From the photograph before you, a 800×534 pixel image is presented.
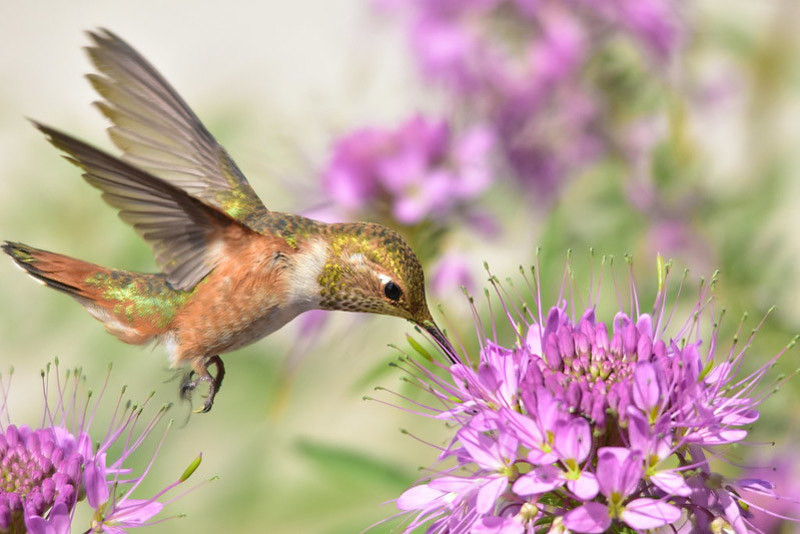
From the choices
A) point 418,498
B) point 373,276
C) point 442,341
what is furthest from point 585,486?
point 373,276

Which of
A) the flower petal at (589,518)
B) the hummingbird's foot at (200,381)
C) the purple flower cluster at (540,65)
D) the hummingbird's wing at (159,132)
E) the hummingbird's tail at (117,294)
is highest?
the purple flower cluster at (540,65)

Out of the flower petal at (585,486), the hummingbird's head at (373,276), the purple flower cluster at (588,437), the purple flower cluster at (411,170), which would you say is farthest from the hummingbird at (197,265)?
the purple flower cluster at (411,170)

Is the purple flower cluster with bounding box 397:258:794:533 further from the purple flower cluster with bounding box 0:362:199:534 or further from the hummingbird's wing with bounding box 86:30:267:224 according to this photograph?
the hummingbird's wing with bounding box 86:30:267:224

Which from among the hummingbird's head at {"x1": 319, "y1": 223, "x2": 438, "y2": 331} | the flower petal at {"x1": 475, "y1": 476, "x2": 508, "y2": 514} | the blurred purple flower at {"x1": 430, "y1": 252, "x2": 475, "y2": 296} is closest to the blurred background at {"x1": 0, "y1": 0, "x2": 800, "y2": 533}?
the blurred purple flower at {"x1": 430, "y1": 252, "x2": 475, "y2": 296}

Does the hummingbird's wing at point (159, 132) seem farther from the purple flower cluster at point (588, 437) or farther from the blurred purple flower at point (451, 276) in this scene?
the purple flower cluster at point (588, 437)

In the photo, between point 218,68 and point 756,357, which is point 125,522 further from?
point 218,68

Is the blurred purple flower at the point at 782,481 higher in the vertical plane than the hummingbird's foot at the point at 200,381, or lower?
lower
